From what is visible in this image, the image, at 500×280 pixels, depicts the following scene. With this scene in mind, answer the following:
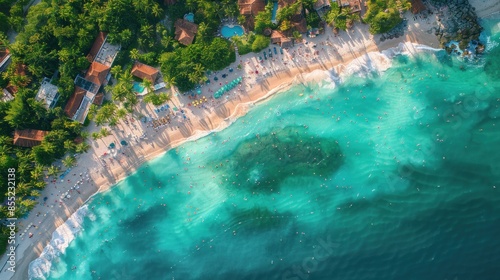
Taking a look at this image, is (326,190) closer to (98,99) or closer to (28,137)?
(98,99)

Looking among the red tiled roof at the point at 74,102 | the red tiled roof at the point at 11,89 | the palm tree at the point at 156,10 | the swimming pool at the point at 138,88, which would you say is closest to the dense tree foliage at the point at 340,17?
the palm tree at the point at 156,10

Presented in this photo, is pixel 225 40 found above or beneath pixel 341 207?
above

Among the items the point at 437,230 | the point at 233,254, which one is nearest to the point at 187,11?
the point at 233,254

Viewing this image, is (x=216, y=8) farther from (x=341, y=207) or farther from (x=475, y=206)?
(x=475, y=206)

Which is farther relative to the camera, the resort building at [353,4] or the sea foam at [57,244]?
the sea foam at [57,244]

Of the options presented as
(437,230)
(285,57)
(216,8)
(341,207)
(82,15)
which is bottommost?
(437,230)

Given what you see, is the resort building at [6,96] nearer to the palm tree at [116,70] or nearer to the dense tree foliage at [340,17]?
the palm tree at [116,70]

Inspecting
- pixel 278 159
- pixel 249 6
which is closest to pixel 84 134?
pixel 278 159
